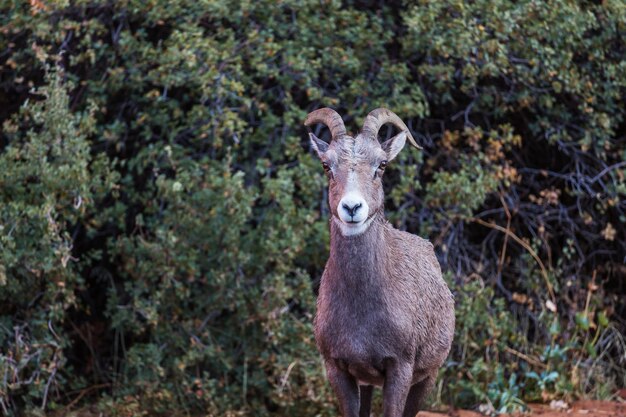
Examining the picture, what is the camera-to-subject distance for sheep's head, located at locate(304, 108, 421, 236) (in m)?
5.93

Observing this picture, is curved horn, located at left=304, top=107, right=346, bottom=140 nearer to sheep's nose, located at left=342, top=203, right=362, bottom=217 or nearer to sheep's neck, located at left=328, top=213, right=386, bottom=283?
sheep's neck, located at left=328, top=213, right=386, bottom=283

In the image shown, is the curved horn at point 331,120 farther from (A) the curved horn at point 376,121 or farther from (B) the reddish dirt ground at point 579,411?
(B) the reddish dirt ground at point 579,411

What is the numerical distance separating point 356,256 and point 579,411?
3.52 m

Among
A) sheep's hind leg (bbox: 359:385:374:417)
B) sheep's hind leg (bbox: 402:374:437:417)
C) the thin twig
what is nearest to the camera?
sheep's hind leg (bbox: 359:385:374:417)

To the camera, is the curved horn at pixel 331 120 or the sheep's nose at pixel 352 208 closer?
the sheep's nose at pixel 352 208

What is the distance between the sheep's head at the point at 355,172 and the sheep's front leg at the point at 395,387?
0.77 meters

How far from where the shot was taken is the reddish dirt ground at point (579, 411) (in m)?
8.61

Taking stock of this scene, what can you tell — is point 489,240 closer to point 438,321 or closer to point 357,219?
point 438,321

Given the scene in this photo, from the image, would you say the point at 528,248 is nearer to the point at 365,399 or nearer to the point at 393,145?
the point at 365,399

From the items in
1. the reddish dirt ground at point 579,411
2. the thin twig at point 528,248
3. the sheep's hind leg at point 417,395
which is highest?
the sheep's hind leg at point 417,395

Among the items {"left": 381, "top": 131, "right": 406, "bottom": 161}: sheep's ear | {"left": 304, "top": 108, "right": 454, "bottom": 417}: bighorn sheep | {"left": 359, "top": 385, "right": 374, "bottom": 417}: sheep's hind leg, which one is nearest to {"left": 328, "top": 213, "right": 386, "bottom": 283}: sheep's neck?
{"left": 304, "top": 108, "right": 454, "bottom": 417}: bighorn sheep

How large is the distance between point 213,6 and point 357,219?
10.9ft

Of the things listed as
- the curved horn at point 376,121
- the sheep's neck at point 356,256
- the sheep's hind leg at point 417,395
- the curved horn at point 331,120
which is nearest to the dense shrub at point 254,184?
the sheep's hind leg at point 417,395

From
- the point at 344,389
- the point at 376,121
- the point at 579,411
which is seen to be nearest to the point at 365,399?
the point at 344,389
